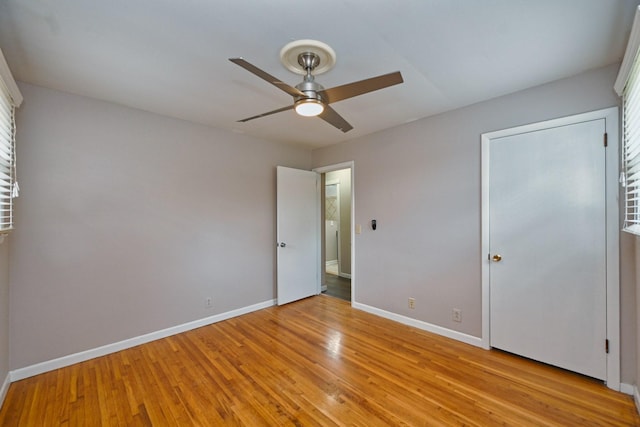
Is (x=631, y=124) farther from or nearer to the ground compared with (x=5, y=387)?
farther from the ground

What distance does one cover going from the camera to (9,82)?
1856mm

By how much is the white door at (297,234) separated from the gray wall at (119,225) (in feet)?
1.39

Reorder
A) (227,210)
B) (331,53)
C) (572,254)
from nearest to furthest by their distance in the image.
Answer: (331,53) → (572,254) → (227,210)

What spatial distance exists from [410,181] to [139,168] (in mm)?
3000

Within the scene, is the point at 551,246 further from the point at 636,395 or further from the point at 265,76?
the point at 265,76

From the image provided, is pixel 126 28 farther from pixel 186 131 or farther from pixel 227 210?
pixel 227 210

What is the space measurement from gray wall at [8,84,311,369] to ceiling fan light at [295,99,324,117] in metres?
1.96

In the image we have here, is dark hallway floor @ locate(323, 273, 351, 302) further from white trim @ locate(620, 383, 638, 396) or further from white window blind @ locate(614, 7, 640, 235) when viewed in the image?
white window blind @ locate(614, 7, 640, 235)

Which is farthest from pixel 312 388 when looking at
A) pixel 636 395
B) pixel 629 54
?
pixel 629 54

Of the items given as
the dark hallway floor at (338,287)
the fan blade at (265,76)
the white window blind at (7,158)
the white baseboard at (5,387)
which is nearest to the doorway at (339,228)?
the dark hallway floor at (338,287)

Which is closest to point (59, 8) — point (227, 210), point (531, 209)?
point (227, 210)

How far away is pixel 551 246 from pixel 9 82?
430 cm

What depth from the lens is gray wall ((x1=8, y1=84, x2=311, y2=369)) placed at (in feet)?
7.47

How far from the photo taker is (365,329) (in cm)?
312
